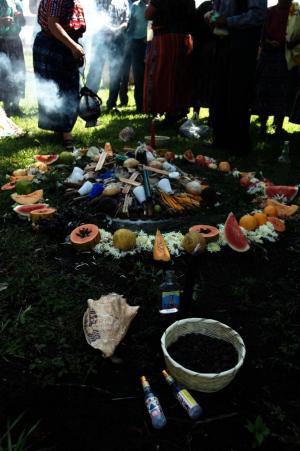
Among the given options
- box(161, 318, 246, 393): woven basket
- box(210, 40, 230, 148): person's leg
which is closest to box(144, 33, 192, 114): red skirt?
box(210, 40, 230, 148): person's leg

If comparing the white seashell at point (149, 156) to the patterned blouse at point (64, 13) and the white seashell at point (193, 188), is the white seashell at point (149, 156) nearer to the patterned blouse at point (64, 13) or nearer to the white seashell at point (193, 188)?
the white seashell at point (193, 188)

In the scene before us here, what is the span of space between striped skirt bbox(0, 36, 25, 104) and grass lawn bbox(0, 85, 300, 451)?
5323mm

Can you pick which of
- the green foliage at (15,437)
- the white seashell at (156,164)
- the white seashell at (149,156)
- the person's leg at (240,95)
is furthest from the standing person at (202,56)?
the green foliage at (15,437)

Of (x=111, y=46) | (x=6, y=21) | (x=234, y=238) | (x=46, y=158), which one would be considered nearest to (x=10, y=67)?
(x=6, y=21)

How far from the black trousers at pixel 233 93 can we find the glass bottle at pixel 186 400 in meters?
5.16

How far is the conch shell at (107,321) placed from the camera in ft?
9.16

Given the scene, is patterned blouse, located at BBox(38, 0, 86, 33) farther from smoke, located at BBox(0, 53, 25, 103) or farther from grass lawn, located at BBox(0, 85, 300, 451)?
grass lawn, located at BBox(0, 85, 300, 451)

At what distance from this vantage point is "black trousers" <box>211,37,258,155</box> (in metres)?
6.21

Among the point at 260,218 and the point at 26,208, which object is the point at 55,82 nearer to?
the point at 26,208

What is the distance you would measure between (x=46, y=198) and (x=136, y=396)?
3252 mm

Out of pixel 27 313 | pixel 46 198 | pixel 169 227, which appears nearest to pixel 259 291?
pixel 169 227

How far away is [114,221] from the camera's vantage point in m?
4.62

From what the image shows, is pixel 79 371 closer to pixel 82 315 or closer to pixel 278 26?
pixel 82 315

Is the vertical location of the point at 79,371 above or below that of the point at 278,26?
below
